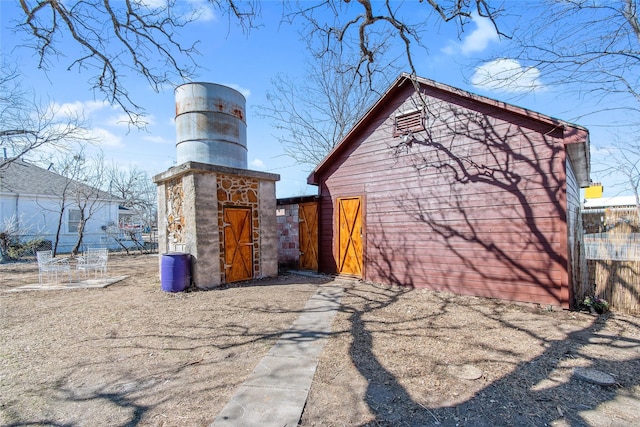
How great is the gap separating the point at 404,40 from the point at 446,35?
821 mm

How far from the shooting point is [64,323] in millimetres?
4578

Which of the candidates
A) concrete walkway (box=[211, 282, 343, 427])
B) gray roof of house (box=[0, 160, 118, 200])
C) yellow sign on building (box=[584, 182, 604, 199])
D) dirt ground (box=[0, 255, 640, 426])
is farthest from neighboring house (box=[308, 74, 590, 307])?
gray roof of house (box=[0, 160, 118, 200])

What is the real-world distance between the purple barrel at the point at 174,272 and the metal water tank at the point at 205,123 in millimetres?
2390

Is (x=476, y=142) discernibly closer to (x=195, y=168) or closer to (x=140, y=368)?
(x=195, y=168)

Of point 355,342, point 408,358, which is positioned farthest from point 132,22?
point 408,358

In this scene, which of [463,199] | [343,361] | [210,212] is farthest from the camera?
[210,212]

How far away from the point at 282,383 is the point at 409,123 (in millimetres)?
6172

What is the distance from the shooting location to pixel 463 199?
6180mm

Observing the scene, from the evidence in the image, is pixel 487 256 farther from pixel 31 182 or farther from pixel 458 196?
pixel 31 182

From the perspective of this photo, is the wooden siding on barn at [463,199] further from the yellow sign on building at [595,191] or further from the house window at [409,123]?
the yellow sign on building at [595,191]

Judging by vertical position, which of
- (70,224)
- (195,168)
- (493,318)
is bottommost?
(493,318)

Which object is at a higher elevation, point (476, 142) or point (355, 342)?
point (476, 142)

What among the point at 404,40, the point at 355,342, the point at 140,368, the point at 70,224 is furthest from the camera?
the point at 70,224

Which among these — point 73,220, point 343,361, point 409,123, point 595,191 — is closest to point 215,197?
point 409,123
